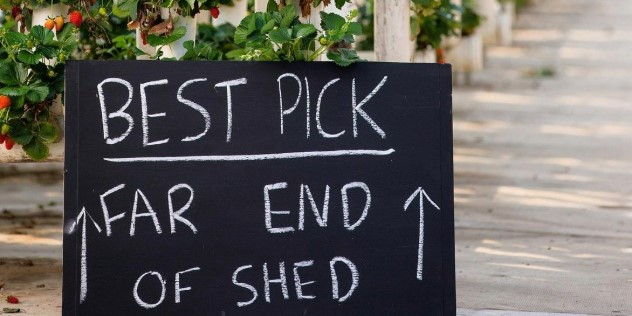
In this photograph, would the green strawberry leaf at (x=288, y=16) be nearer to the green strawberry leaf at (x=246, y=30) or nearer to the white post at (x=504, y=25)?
the green strawberry leaf at (x=246, y=30)

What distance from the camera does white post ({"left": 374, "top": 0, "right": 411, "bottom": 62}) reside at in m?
4.50

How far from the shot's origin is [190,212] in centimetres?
316

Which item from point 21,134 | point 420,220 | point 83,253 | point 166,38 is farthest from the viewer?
point 166,38

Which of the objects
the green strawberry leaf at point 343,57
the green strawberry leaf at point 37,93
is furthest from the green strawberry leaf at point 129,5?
the green strawberry leaf at point 343,57

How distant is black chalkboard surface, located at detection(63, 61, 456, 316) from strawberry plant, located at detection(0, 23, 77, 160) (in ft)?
0.98

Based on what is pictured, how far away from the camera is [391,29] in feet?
14.8

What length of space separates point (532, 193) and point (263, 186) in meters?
3.62

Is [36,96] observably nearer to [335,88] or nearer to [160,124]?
[160,124]

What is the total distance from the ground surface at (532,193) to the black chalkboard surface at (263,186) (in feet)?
1.99

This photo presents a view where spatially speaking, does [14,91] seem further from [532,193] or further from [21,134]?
[532,193]

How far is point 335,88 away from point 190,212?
587 mm

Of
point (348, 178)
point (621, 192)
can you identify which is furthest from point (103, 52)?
point (621, 192)

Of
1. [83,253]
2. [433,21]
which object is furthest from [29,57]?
[433,21]

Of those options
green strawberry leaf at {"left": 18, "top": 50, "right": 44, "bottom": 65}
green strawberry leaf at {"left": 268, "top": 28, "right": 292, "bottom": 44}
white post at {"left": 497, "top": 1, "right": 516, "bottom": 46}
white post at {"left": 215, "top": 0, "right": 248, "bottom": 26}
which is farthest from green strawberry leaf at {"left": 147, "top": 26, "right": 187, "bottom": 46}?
white post at {"left": 497, "top": 1, "right": 516, "bottom": 46}
